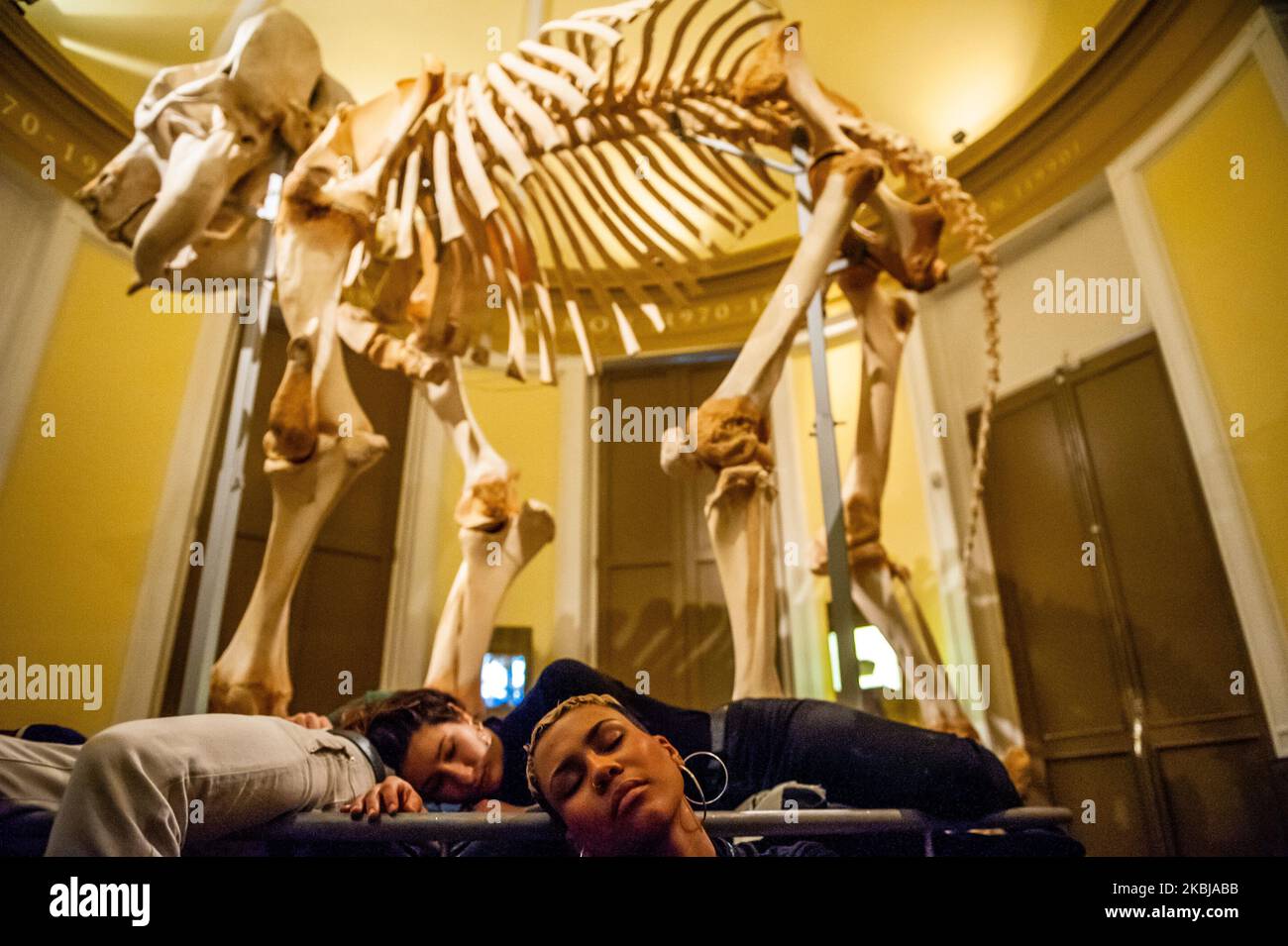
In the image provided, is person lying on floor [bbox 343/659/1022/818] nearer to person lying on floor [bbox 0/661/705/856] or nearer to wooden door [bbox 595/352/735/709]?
person lying on floor [bbox 0/661/705/856]

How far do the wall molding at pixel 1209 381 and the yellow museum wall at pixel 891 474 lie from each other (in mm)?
1121

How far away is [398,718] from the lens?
4.64 feet

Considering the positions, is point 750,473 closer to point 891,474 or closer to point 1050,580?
point 1050,580

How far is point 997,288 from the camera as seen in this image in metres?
3.63

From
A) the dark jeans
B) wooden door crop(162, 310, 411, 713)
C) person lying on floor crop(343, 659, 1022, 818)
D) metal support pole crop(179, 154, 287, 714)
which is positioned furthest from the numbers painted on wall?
the dark jeans

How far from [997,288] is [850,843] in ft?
10.1

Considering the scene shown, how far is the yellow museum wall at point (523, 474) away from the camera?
12.8 feet

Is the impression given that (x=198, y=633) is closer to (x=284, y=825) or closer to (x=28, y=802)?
(x=28, y=802)

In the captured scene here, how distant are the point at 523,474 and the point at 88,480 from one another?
6.18 ft

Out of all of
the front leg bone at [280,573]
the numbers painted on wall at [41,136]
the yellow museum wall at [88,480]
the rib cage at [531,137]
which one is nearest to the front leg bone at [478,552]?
the rib cage at [531,137]

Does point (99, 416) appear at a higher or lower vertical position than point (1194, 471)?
higher

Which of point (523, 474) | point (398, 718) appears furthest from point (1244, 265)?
point (523, 474)

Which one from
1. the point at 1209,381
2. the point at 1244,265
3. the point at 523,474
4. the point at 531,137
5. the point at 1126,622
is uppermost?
the point at 531,137
